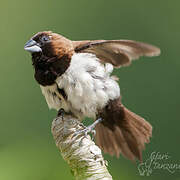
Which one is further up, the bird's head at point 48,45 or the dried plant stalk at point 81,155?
the bird's head at point 48,45

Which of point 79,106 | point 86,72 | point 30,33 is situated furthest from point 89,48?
point 30,33

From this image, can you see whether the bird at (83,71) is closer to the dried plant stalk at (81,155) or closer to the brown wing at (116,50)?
the brown wing at (116,50)

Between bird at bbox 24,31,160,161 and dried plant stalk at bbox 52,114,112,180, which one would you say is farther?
bird at bbox 24,31,160,161

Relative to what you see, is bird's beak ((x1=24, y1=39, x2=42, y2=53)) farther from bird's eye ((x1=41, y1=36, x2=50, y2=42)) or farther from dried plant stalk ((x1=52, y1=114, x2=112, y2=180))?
dried plant stalk ((x1=52, y1=114, x2=112, y2=180))

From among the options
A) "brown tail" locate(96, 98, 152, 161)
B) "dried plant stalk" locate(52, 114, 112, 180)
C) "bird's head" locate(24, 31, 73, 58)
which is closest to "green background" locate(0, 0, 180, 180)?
"brown tail" locate(96, 98, 152, 161)

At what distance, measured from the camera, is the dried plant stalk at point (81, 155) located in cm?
237

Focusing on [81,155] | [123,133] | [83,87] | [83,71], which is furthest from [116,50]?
[81,155]

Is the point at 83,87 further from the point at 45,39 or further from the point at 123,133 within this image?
the point at 123,133

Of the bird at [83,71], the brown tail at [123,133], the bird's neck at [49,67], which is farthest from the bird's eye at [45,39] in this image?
the brown tail at [123,133]

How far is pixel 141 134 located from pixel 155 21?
2.05 meters

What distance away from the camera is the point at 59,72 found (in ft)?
11.3

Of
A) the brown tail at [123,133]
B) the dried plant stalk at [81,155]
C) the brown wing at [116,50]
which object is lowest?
the brown tail at [123,133]

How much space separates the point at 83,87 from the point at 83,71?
136 mm

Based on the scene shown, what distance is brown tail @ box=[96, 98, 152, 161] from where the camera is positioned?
3.98m
